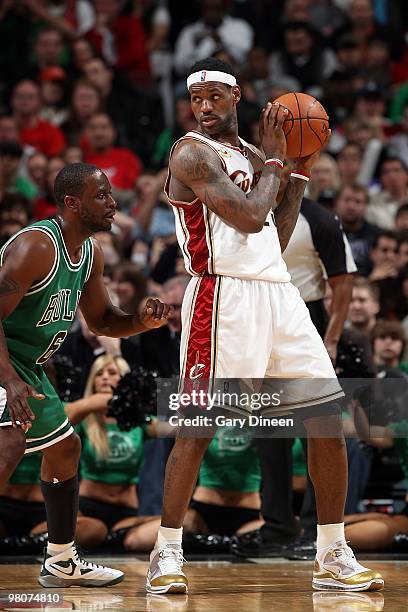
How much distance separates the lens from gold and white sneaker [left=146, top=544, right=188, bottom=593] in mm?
4781

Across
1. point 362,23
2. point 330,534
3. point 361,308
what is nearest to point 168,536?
point 330,534

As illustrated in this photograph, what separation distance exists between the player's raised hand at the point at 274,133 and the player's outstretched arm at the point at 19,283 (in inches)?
40.3

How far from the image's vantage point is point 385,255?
9.01 m

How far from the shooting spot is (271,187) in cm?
484

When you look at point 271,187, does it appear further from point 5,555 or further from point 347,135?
point 347,135

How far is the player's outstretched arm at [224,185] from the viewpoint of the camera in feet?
15.5

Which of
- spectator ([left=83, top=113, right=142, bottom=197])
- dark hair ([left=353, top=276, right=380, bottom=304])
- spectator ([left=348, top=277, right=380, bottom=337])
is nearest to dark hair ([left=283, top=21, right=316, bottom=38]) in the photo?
spectator ([left=83, top=113, right=142, bottom=197])

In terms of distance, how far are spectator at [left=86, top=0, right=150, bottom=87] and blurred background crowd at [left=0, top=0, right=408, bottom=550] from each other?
16 mm

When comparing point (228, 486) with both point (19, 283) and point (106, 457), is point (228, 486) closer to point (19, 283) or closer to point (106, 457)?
point (106, 457)

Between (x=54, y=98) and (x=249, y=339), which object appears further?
(x=54, y=98)

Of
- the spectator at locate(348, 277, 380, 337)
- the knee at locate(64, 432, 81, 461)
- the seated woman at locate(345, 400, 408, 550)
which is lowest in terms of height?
the seated woman at locate(345, 400, 408, 550)

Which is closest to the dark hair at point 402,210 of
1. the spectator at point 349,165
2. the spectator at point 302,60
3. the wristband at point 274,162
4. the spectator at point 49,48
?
the spectator at point 349,165

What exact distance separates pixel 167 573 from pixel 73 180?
171 cm

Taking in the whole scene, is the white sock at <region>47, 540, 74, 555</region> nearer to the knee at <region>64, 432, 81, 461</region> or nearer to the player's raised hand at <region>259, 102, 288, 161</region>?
the knee at <region>64, 432, 81, 461</region>
